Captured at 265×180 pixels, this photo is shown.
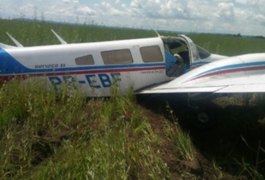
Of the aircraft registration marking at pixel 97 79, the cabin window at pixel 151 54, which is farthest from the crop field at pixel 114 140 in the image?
the cabin window at pixel 151 54

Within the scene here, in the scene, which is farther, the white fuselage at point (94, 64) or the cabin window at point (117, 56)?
the cabin window at point (117, 56)

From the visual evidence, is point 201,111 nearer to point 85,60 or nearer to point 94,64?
point 94,64

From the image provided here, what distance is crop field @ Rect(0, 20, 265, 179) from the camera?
516cm

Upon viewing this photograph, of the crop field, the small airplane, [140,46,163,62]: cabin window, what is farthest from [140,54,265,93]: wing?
[140,46,163,62]: cabin window

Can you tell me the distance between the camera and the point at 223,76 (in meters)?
8.09

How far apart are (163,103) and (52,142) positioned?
133 inches

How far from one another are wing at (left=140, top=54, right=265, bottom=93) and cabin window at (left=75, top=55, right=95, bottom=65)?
52.0 inches

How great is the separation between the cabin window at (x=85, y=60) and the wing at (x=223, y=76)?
1321 mm

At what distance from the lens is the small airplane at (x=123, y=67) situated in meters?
8.16

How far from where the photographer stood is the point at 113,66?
28.8 feet

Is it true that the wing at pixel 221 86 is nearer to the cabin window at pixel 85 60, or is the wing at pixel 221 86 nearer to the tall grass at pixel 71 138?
the tall grass at pixel 71 138

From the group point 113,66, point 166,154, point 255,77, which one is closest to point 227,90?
point 255,77

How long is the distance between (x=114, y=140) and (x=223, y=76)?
10.9 ft

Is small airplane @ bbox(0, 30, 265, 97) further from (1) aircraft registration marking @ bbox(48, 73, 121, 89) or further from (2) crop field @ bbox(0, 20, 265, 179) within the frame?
(2) crop field @ bbox(0, 20, 265, 179)
